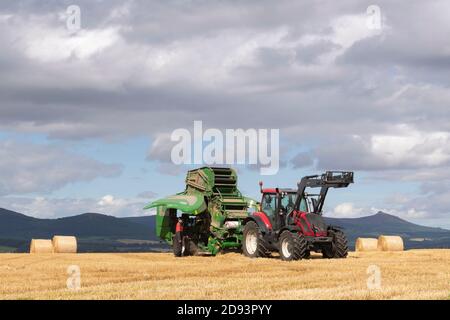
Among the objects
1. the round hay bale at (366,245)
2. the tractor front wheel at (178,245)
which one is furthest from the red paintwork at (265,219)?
the round hay bale at (366,245)

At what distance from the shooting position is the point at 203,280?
17.2 meters

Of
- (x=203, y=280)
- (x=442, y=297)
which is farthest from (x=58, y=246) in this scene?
(x=442, y=297)

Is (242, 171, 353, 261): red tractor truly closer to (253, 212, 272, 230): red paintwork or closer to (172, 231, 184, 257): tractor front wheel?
(253, 212, 272, 230): red paintwork

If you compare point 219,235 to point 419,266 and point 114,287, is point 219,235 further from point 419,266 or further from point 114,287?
point 114,287

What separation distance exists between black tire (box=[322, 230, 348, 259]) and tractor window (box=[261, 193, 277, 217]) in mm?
2053

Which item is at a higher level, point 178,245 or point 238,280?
point 178,245

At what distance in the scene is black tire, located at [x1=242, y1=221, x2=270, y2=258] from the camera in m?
24.8

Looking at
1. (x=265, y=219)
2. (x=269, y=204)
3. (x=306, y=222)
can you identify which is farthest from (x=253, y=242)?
(x=306, y=222)

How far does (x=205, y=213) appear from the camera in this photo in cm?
2830

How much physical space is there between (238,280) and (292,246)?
630 cm

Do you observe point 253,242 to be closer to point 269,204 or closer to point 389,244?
point 269,204

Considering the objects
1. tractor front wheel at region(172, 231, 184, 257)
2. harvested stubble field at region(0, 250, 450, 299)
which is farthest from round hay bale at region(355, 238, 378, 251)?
harvested stubble field at region(0, 250, 450, 299)

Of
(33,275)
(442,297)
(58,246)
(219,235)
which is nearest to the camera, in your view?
(442,297)

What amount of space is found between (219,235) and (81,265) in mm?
6232
